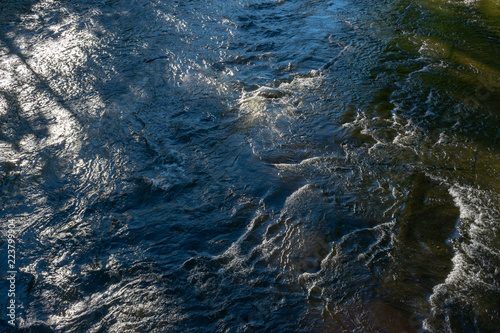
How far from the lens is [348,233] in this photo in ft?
11.5

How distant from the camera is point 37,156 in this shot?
4.52m

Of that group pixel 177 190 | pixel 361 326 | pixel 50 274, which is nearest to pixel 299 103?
pixel 177 190

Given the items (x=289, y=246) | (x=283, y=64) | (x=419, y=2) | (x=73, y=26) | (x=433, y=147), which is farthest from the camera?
(x=419, y=2)

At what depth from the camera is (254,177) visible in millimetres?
4242

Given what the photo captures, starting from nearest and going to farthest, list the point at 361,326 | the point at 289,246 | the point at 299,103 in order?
the point at 361,326 < the point at 289,246 < the point at 299,103

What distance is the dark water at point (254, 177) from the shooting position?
298 centimetres

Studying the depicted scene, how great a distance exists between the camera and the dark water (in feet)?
9.79

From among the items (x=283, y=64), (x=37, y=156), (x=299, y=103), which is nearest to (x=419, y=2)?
(x=283, y=64)

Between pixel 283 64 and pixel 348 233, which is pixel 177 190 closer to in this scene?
pixel 348 233

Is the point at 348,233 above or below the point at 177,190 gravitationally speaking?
below

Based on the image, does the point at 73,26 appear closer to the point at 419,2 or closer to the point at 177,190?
the point at 177,190

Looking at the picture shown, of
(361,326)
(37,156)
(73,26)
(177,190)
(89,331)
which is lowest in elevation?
(361,326)

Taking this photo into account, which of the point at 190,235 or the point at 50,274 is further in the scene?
the point at 190,235

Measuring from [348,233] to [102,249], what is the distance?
251 centimetres
